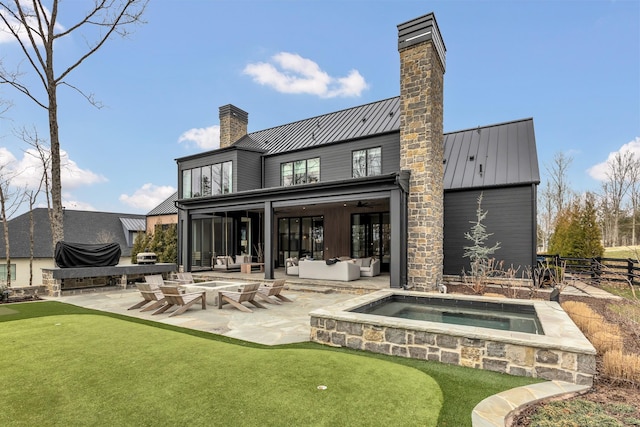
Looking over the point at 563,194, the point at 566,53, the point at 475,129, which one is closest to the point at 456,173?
the point at 475,129

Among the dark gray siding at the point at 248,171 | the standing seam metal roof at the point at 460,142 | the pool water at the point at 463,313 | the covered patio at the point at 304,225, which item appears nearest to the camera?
the pool water at the point at 463,313

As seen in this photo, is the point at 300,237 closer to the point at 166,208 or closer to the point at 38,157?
the point at 166,208

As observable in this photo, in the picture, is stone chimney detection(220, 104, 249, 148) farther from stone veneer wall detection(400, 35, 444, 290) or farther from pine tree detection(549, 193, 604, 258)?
pine tree detection(549, 193, 604, 258)

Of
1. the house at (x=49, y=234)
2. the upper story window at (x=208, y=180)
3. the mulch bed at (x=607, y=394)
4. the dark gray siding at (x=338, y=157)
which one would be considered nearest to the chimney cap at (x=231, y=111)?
the upper story window at (x=208, y=180)

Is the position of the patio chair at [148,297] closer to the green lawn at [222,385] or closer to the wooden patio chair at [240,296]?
the wooden patio chair at [240,296]

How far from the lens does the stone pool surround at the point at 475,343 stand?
12.1 ft

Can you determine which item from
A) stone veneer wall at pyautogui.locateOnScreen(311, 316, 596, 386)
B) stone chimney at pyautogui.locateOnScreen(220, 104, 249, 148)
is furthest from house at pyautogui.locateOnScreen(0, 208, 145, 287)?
stone veneer wall at pyautogui.locateOnScreen(311, 316, 596, 386)

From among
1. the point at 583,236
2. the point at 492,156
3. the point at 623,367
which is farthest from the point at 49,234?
the point at 583,236

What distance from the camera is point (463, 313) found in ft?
20.6

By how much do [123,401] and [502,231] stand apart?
1154 centimetres

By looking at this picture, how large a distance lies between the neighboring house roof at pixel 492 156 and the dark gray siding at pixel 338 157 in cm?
222

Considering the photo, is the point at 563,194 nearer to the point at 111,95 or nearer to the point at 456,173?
the point at 456,173

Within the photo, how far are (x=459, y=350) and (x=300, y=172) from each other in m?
11.8

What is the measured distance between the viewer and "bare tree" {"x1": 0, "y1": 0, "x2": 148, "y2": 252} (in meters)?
11.6
